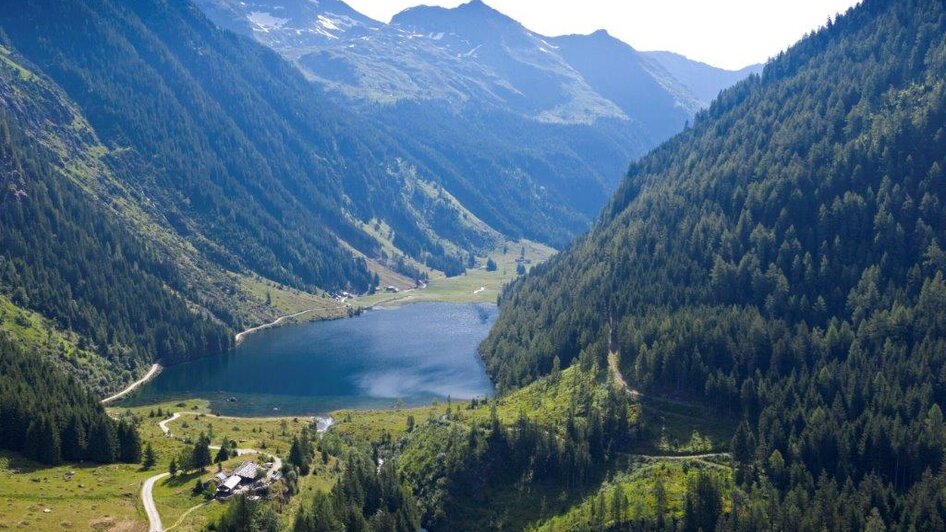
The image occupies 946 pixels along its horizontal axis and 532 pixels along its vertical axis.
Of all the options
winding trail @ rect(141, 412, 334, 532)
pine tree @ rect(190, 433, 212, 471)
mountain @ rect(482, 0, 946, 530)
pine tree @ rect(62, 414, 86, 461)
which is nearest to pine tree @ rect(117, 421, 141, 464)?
pine tree @ rect(62, 414, 86, 461)

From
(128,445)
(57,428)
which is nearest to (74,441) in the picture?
(57,428)

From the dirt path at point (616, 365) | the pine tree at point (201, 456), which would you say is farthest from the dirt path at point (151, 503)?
the dirt path at point (616, 365)

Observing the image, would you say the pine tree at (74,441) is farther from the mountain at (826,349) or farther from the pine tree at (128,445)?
the mountain at (826,349)

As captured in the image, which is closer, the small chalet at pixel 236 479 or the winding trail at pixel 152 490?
the winding trail at pixel 152 490

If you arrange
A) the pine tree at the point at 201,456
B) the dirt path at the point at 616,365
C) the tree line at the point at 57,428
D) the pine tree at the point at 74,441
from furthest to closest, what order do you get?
the dirt path at the point at 616,365 → the pine tree at the point at 74,441 → the pine tree at the point at 201,456 → the tree line at the point at 57,428

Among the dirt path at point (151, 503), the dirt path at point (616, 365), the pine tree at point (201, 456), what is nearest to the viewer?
the dirt path at point (151, 503)

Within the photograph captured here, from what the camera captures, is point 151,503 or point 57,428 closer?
point 151,503

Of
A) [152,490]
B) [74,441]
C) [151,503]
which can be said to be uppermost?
[74,441]

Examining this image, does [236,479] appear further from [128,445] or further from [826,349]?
[826,349]

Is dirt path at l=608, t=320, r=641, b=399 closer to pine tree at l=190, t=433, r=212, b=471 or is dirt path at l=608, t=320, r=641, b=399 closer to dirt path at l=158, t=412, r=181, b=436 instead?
pine tree at l=190, t=433, r=212, b=471

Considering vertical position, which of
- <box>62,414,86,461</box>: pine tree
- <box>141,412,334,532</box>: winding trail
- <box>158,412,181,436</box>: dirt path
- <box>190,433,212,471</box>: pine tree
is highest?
<box>62,414,86,461</box>: pine tree

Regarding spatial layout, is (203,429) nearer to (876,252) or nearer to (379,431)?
(379,431)

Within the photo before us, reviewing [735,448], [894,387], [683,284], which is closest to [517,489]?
[735,448]
